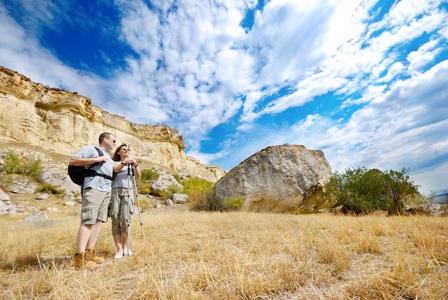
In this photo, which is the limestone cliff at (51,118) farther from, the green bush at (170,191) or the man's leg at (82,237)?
the man's leg at (82,237)

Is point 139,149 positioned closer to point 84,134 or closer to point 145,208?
point 84,134

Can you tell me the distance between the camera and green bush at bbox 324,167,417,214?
943 centimetres

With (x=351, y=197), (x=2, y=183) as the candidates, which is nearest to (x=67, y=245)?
(x=351, y=197)

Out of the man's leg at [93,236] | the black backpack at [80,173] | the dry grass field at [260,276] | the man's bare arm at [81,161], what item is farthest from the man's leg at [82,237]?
the man's bare arm at [81,161]

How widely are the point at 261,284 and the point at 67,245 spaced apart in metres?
4.70

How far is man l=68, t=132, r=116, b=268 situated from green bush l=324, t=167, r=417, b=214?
10.9 metres

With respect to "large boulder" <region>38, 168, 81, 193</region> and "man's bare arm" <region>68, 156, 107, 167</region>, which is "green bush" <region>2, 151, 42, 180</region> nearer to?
"large boulder" <region>38, 168, 81, 193</region>

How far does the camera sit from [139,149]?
130ft

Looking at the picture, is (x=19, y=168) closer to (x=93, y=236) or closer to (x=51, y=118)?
(x=51, y=118)

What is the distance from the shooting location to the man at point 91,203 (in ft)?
8.94

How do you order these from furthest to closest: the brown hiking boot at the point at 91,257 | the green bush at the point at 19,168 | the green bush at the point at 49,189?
the green bush at the point at 19,168 < the green bush at the point at 49,189 < the brown hiking boot at the point at 91,257

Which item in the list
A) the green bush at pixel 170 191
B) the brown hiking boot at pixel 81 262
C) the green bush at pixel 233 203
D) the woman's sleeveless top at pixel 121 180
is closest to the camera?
the brown hiking boot at pixel 81 262

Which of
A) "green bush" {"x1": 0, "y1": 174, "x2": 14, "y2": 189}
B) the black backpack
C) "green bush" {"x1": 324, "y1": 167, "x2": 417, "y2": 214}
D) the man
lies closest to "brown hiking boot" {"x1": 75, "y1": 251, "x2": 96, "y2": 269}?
the man

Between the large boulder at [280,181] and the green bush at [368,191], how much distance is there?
32.6 inches
